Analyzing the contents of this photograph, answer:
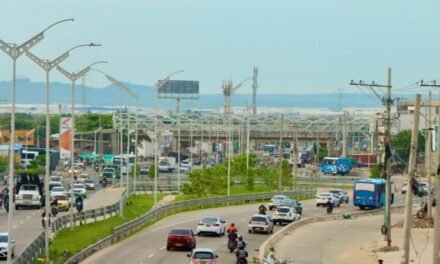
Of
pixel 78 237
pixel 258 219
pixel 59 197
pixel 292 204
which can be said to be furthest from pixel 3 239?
pixel 292 204

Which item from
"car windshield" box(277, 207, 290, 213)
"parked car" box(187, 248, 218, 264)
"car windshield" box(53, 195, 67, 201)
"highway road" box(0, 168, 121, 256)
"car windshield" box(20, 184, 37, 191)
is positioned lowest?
"highway road" box(0, 168, 121, 256)

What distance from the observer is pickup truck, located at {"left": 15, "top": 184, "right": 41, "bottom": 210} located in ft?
269

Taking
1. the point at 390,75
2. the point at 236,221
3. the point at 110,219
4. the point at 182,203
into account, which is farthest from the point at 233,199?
the point at 390,75

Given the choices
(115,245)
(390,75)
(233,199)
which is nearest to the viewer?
(115,245)

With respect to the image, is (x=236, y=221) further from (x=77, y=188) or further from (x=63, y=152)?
(x=77, y=188)

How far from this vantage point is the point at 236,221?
78.3 metres

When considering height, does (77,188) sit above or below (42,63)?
below

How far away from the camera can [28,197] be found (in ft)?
269

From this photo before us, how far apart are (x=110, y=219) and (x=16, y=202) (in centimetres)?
1221

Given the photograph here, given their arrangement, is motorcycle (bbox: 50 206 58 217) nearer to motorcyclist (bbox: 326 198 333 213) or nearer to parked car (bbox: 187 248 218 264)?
motorcyclist (bbox: 326 198 333 213)

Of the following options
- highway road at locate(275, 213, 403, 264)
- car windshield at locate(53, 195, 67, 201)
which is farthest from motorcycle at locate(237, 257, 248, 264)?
car windshield at locate(53, 195, 67, 201)

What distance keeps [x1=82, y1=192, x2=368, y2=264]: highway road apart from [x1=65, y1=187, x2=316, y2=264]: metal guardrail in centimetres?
37

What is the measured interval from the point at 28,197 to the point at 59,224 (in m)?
21.8

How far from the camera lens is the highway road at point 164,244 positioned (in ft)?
171
